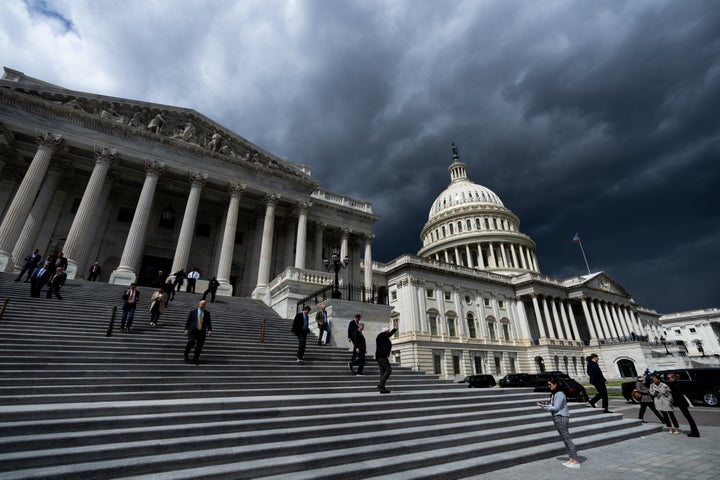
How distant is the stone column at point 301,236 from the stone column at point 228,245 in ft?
15.1

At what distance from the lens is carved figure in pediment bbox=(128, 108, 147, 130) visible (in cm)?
2162

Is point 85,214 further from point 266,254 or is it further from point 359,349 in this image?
point 359,349

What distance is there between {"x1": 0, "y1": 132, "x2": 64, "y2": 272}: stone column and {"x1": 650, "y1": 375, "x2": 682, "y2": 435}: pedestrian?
2678 centimetres

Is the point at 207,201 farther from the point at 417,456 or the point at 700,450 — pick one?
the point at 700,450

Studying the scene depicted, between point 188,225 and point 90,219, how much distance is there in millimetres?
5155

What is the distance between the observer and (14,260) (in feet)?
57.5

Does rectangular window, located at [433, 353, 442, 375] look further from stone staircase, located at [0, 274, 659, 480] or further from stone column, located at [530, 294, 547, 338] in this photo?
stone staircase, located at [0, 274, 659, 480]

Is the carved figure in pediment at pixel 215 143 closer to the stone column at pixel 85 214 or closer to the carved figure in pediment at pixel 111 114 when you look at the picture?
the carved figure in pediment at pixel 111 114

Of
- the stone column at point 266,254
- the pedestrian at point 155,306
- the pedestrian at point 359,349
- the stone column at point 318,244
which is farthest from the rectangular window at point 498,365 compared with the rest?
the pedestrian at point 155,306

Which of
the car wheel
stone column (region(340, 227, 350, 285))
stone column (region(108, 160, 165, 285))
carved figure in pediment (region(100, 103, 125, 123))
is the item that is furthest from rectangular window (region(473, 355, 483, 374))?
carved figure in pediment (region(100, 103, 125, 123))

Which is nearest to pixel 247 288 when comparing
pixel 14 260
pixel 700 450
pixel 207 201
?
pixel 207 201

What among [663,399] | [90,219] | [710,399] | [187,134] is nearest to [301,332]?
[663,399]

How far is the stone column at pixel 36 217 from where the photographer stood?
59.6 feet

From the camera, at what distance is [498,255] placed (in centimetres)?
6812
